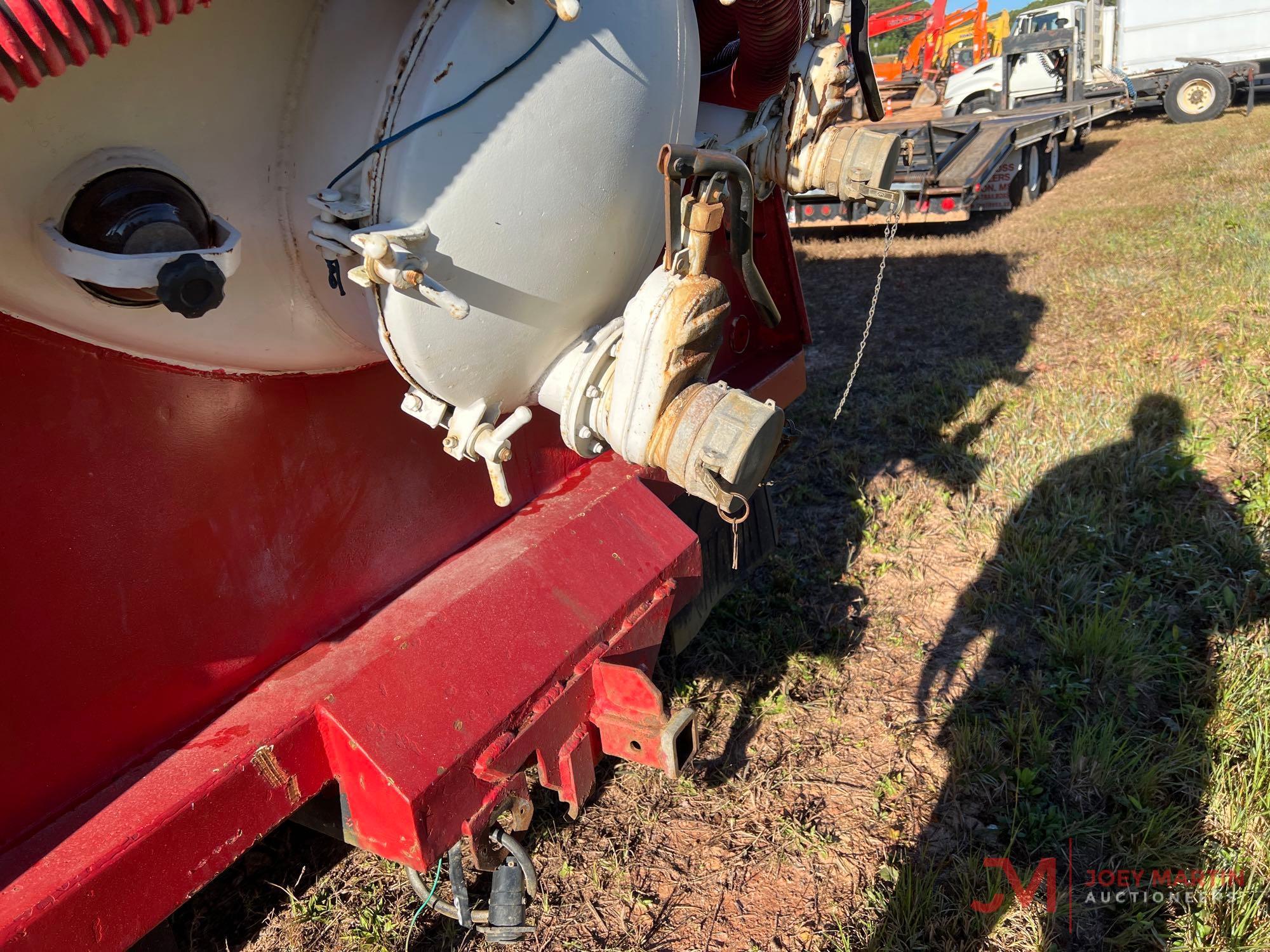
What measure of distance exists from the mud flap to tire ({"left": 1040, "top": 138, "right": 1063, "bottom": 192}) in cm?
828

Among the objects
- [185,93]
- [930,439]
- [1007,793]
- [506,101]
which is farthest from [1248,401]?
[185,93]

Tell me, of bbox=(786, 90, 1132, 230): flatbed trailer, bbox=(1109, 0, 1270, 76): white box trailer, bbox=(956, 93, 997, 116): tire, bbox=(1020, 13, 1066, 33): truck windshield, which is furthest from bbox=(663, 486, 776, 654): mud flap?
bbox=(1109, 0, 1270, 76): white box trailer

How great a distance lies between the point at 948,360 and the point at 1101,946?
3.34 meters

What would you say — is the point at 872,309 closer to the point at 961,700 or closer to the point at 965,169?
the point at 961,700

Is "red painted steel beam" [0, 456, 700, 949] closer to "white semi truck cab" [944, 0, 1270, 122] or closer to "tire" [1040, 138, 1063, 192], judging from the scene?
"tire" [1040, 138, 1063, 192]

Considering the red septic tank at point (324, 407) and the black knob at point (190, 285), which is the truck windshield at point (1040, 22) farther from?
the black knob at point (190, 285)

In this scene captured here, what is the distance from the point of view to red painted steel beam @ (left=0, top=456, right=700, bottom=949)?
45.3 inches

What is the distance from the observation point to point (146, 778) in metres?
1.27

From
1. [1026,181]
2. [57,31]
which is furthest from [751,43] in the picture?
[1026,181]

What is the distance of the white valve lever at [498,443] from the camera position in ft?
4.64

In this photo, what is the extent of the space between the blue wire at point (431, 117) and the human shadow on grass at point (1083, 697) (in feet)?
5.97

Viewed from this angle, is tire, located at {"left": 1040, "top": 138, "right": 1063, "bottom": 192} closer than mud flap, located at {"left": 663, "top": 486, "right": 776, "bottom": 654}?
No

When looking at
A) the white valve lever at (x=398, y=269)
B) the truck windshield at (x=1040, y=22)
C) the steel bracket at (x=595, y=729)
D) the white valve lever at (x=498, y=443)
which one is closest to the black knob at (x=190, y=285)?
the white valve lever at (x=398, y=269)

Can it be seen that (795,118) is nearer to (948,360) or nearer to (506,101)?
(506,101)
